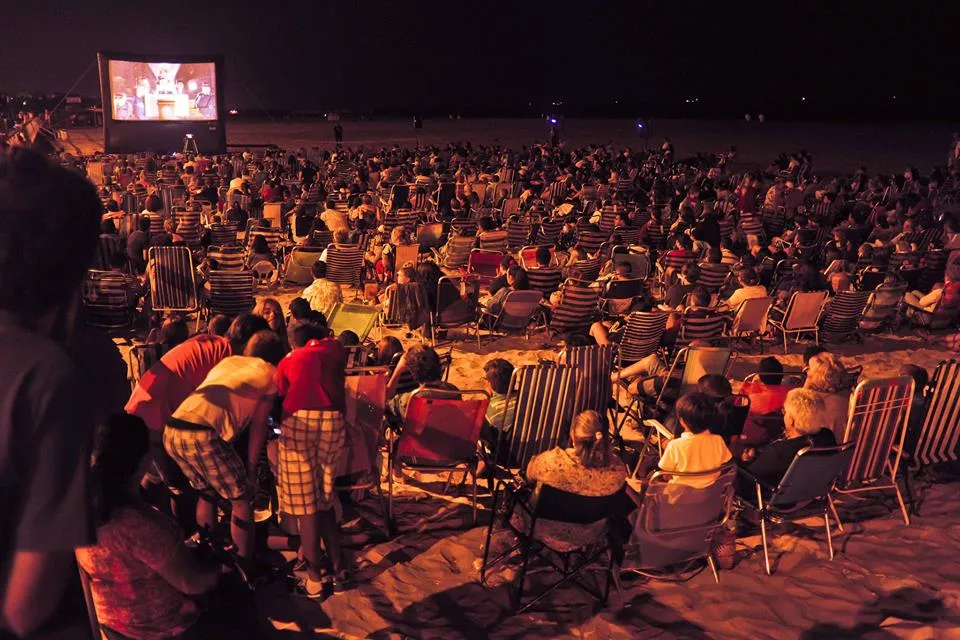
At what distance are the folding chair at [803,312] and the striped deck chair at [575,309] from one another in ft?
6.76

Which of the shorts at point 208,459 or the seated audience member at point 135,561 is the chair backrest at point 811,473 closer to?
the shorts at point 208,459

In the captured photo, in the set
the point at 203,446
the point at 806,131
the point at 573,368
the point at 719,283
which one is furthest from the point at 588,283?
the point at 806,131

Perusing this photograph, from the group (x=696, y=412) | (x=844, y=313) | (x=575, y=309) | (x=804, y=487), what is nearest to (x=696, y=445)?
(x=696, y=412)

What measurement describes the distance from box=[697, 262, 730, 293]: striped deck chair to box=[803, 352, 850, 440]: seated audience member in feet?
14.2

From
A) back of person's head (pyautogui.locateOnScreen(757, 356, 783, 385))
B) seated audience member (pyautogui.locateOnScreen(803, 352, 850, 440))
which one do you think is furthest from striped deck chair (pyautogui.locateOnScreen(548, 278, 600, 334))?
seated audience member (pyautogui.locateOnScreen(803, 352, 850, 440))

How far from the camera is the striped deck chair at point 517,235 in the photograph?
458 inches

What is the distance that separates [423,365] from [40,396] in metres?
3.80

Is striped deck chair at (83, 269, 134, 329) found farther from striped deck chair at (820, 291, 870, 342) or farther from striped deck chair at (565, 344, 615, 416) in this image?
striped deck chair at (820, 291, 870, 342)

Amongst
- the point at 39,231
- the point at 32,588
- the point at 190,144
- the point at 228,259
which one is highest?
the point at 190,144

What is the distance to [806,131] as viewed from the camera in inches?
1619

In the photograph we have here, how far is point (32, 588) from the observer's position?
113 centimetres

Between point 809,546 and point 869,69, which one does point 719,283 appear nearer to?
point 809,546

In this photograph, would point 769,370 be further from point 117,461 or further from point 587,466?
point 117,461

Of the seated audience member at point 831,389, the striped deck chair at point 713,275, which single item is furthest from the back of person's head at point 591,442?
the striped deck chair at point 713,275
